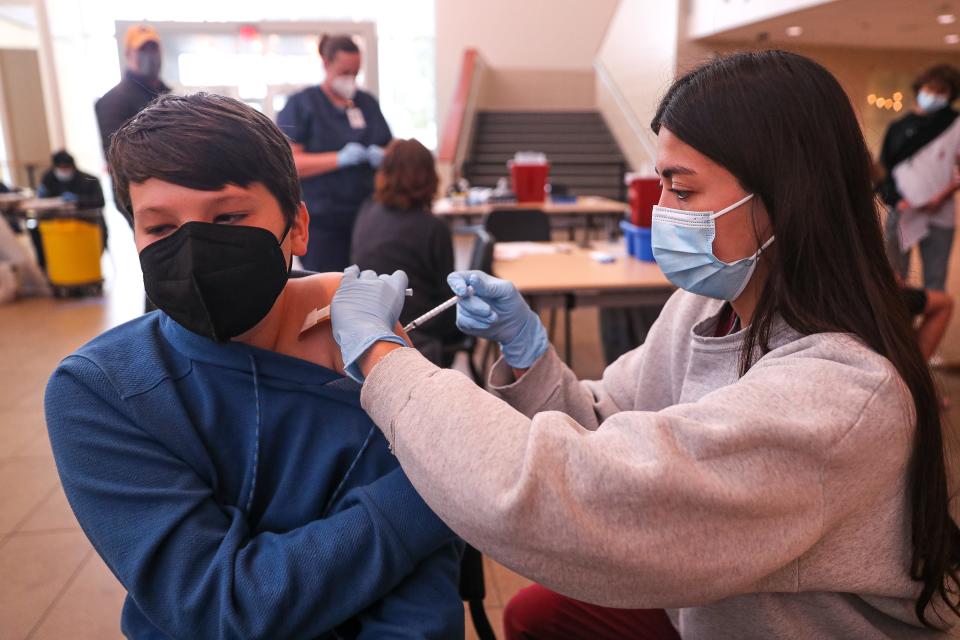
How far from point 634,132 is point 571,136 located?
5.38 ft

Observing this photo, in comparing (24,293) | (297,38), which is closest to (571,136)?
(297,38)

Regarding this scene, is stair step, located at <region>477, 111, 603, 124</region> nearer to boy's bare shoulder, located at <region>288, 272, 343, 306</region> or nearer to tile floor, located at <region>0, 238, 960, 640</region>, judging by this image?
tile floor, located at <region>0, 238, 960, 640</region>

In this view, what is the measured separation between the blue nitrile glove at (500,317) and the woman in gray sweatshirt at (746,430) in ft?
0.52

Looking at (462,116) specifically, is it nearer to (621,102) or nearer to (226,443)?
(621,102)

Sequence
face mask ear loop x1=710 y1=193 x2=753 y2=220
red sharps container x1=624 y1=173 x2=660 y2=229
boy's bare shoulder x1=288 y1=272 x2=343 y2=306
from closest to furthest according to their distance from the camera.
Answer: face mask ear loop x1=710 y1=193 x2=753 y2=220, boy's bare shoulder x1=288 y1=272 x2=343 y2=306, red sharps container x1=624 y1=173 x2=660 y2=229

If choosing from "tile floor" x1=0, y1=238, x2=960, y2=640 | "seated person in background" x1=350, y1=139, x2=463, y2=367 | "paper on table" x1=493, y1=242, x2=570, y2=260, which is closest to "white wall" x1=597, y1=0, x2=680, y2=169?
"paper on table" x1=493, y1=242, x2=570, y2=260

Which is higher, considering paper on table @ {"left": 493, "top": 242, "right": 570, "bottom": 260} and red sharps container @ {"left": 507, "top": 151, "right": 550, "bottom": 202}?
red sharps container @ {"left": 507, "top": 151, "right": 550, "bottom": 202}

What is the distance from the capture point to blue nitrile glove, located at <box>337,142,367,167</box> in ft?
9.30

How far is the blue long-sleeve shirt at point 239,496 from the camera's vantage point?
29.3 inches

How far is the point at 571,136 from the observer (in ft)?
34.3

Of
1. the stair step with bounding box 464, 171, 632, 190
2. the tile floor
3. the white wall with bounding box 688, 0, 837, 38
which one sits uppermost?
the white wall with bounding box 688, 0, 837, 38

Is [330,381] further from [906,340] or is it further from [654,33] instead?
[654,33]

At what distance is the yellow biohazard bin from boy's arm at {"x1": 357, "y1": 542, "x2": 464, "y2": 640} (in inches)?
230

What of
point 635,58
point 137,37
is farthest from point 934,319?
point 635,58
